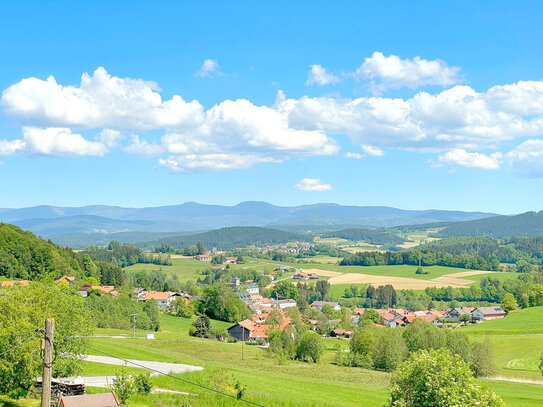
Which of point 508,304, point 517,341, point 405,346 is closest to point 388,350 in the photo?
point 405,346

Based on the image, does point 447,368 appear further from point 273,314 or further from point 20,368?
point 273,314

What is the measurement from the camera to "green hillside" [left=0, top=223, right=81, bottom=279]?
4390 inches

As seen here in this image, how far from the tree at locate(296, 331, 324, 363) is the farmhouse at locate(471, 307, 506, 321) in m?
87.8

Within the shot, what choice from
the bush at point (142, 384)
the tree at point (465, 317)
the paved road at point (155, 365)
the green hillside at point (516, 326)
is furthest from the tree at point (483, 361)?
the tree at point (465, 317)

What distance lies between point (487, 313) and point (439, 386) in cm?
13527

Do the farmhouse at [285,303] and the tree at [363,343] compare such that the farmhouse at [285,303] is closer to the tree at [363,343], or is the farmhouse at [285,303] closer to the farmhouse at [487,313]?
the farmhouse at [487,313]

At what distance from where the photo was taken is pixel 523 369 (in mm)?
65562

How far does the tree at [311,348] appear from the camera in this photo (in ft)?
224

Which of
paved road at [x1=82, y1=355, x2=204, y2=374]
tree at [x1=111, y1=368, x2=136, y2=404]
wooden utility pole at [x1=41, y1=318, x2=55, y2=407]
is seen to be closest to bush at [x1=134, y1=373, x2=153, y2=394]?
tree at [x1=111, y1=368, x2=136, y2=404]

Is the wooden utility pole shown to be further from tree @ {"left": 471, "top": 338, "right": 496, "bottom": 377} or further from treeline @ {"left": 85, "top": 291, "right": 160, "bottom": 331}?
treeline @ {"left": 85, "top": 291, "right": 160, "bottom": 331}

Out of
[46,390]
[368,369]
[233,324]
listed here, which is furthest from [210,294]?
[46,390]

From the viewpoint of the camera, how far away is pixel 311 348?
6825cm

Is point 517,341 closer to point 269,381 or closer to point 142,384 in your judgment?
point 269,381

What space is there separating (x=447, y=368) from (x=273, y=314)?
8439 cm
